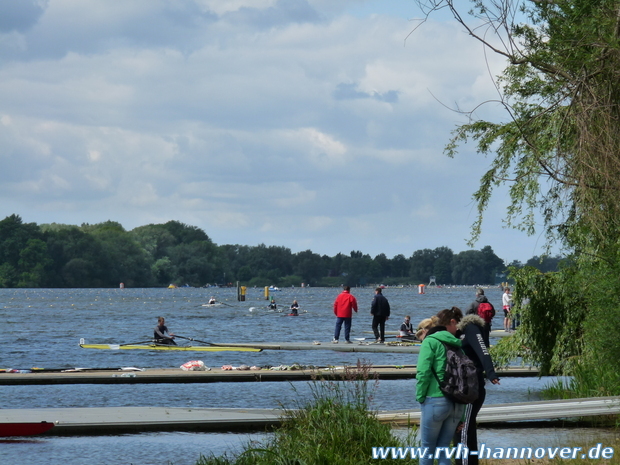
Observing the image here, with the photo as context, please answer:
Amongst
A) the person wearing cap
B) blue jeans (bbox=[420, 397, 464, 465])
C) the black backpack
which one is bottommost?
blue jeans (bbox=[420, 397, 464, 465])

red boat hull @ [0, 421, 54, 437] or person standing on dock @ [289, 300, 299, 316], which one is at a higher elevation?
person standing on dock @ [289, 300, 299, 316]

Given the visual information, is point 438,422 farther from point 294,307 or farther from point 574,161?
point 294,307

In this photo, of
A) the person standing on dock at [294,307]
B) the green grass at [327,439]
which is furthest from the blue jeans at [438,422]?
the person standing on dock at [294,307]

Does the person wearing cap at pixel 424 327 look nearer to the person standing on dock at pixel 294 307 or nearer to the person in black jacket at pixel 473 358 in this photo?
the person in black jacket at pixel 473 358

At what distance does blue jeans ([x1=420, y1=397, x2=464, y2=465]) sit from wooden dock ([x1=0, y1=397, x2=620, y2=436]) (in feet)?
12.2

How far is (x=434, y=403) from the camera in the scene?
6.97 meters

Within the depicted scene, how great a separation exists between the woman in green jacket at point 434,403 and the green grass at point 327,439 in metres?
1.01

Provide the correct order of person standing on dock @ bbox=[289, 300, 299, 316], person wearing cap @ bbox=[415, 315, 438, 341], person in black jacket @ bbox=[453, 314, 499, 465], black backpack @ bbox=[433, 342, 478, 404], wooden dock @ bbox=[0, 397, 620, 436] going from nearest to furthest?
black backpack @ bbox=[433, 342, 478, 404], person wearing cap @ bbox=[415, 315, 438, 341], person in black jacket @ bbox=[453, 314, 499, 465], wooden dock @ bbox=[0, 397, 620, 436], person standing on dock @ bbox=[289, 300, 299, 316]

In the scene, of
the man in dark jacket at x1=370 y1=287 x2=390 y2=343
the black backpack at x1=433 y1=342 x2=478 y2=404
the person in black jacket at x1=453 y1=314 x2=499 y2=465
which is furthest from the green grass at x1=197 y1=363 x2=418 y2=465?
the man in dark jacket at x1=370 y1=287 x2=390 y2=343

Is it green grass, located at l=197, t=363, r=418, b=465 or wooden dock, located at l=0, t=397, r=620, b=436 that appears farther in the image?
wooden dock, located at l=0, t=397, r=620, b=436

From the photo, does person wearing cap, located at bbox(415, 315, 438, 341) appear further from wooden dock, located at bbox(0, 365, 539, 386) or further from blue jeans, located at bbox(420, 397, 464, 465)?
wooden dock, located at bbox(0, 365, 539, 386)

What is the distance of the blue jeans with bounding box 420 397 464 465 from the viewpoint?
6980 mm

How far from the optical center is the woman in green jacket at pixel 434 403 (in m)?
6.97

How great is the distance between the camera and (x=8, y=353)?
33.9 meters
